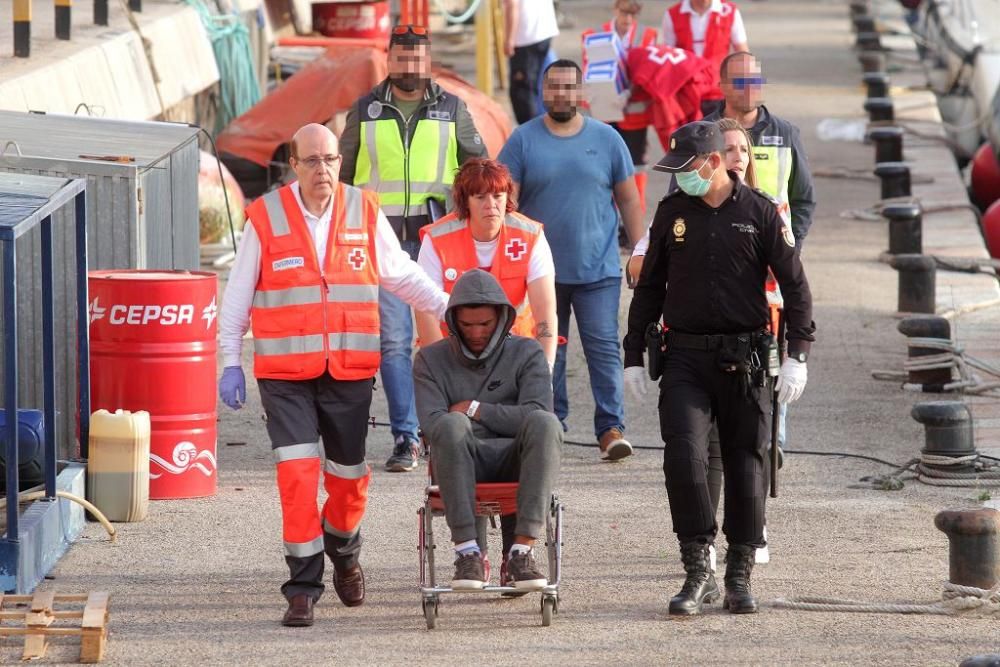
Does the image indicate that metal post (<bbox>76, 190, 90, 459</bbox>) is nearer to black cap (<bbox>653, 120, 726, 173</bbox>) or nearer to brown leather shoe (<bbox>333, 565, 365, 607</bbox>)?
brown leather shoe (<bbox>333, 565, 365, 607</bbox>)

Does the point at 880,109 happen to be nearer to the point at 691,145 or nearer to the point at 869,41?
the point at 869,41

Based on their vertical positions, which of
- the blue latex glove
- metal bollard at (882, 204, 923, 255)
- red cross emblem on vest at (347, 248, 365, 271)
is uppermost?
red cross emblem on vest at (347, 248, 365, 271)

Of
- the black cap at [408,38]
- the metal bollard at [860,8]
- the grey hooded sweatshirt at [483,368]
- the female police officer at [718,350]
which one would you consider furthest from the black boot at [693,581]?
the metal bollard at [860,8]

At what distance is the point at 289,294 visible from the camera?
6965 millimetres

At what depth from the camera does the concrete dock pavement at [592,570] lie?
6.64 meters

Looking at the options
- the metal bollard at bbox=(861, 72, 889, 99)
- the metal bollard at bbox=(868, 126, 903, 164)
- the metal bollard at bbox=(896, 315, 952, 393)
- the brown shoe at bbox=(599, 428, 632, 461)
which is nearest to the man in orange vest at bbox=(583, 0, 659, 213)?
the metal bollard at bbox=(896, 315, 952, 393)

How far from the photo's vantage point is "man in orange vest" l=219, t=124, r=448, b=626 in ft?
22.7

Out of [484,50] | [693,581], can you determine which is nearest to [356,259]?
[693,581]

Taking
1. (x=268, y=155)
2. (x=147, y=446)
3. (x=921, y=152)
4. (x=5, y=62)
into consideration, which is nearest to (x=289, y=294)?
(x=147, y=446)

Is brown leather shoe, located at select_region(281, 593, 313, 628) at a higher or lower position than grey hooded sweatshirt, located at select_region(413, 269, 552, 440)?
lower

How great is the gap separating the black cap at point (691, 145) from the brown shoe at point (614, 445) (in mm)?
2750

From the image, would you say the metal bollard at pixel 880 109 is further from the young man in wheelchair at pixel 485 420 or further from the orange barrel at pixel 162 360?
the young man in wheelchair at pixel 485 420

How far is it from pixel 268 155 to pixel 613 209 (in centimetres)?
785

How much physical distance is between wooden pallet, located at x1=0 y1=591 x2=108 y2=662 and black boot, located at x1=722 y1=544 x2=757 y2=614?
2264 millimetres
